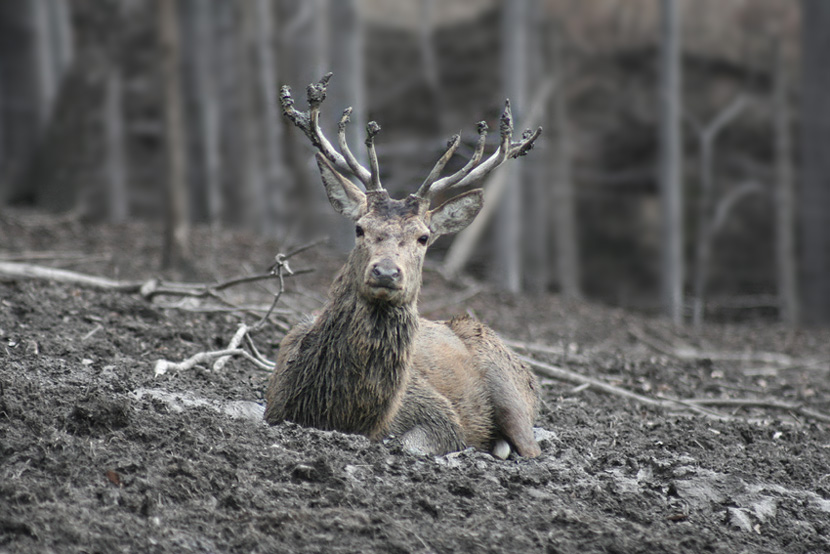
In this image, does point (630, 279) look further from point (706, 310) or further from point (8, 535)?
point (8, 535)

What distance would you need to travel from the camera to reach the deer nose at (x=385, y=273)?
479cm

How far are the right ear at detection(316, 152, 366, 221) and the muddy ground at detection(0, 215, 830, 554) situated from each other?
4.10 feet

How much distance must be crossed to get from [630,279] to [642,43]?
5957 mm

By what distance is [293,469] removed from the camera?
4.32 metres

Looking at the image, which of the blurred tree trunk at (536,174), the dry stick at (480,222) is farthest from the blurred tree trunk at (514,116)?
the blurred tree trunk at (536,174)

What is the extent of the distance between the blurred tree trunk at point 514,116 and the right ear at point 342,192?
332 inches

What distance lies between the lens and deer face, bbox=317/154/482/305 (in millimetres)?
4855

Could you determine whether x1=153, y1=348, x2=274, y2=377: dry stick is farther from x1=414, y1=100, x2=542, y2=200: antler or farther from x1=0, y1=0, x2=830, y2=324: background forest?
x1=0, y1=0, x2=830, y2=324: background forest

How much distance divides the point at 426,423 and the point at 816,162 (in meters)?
12.1

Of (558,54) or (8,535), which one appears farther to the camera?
(558,54)

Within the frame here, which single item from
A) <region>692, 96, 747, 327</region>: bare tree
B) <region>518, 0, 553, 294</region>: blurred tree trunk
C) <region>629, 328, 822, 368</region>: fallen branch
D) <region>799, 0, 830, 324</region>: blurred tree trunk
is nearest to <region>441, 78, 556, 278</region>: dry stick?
<region>518, 0, 553, 294</region>: blurred tree trunk

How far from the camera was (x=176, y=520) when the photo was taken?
3.74m

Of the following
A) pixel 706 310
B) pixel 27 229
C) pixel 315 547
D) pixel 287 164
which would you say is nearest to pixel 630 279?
pixel 706 310

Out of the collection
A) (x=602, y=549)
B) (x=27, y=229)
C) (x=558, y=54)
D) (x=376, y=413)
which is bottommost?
(x=602, y=549)
